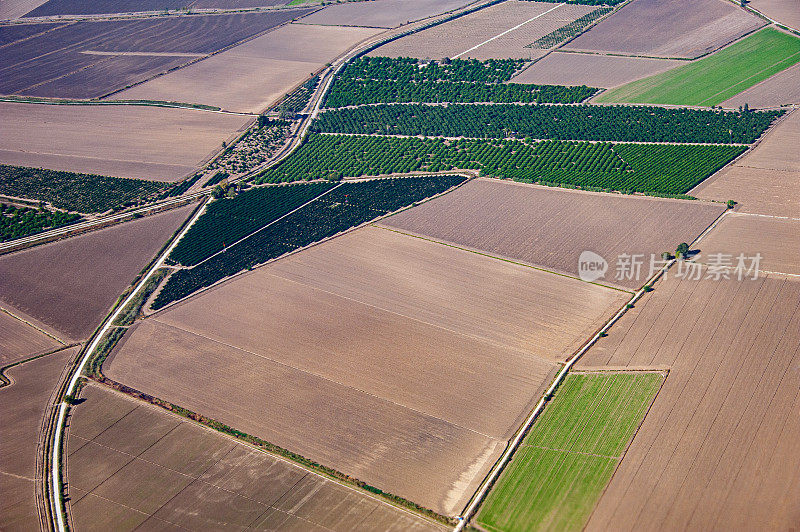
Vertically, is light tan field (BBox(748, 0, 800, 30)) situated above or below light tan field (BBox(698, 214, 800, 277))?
above

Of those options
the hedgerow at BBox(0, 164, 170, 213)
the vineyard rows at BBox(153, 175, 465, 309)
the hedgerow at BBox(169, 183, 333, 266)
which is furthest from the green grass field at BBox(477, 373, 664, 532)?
the hedgerow at BBox(0, 164, 170, 213)

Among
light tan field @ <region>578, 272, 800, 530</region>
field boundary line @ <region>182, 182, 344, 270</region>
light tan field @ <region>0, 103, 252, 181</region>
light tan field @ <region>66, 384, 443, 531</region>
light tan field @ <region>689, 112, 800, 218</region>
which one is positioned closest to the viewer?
light tan field @ <region>578, 272, 800, 530</region>

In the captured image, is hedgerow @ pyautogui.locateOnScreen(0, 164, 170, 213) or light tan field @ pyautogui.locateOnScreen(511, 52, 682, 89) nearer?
hedgerow @ pyautogui.locateOnScreen(0, 164, 170, 213)

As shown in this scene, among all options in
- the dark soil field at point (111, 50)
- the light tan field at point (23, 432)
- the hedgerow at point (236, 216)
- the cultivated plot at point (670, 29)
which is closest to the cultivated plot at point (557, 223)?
the hedgerow at point (236, 216)

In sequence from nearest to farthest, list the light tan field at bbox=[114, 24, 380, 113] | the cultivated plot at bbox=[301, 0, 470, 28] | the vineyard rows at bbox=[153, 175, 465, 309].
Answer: the vineyard rows at bbox=[153, 175, 465, 309], the light tan field at bbox=[114, 24, 380, 113], the cultivated plot at bbox=[301, 0, 470, 28]

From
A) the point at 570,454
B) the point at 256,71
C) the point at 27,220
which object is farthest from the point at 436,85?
the point at 570,454

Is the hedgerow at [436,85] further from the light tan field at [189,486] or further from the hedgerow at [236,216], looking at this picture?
the light tan field at [189,486]

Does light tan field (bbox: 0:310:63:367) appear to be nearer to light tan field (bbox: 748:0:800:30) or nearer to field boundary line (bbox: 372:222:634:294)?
field boundary line (bbox: 372:222:634:294)

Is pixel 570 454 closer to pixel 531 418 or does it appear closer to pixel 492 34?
pixel 531 418
